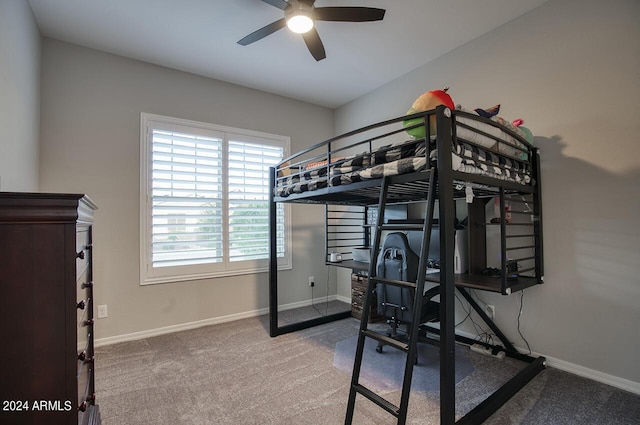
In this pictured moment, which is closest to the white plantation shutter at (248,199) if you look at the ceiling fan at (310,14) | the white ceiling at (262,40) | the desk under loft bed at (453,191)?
the desk under loft bed at (453,191)

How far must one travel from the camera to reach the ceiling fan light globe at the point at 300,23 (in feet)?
6.98

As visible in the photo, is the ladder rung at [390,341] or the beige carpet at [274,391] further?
the beige carpet at [274,391]

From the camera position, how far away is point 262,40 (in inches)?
111

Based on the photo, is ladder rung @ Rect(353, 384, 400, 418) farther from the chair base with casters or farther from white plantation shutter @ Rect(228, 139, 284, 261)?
white plantation shutter @ Rect(228, 139, 284, 261)

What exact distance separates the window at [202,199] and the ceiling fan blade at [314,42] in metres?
1.50

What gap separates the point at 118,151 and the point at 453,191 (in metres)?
3.11

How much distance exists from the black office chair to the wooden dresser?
1.84 meters

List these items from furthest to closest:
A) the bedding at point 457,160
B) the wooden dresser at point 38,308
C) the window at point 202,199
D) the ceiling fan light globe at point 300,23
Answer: the window at point 202,199 → the ceiling fan light globe at point 300,23 → the bedding at point 457,160 → the wooden dresser at point 38,308

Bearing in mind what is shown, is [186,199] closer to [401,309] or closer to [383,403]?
[401,309]

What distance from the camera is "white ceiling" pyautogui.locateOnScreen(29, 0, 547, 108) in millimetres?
2391

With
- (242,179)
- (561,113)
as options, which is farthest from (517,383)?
(242,179)

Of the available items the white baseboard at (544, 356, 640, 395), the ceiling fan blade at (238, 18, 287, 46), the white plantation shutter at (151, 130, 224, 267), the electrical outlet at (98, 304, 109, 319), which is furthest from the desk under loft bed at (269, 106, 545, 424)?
the electrical outlet at (98, 304, 109, 319)

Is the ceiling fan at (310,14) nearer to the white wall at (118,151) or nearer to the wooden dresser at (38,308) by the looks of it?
the white wall at (118,151)

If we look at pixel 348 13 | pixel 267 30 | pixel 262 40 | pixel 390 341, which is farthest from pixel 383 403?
pixel 262 40
